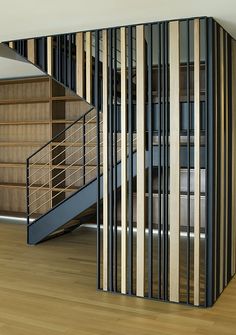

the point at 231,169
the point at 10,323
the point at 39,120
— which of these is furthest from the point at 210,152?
the point at 39,120

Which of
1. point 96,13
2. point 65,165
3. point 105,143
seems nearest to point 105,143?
point 105,143

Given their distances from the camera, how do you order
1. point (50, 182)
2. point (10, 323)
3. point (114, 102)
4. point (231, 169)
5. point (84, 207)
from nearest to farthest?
point (10, 323)
point (114, 102)
point (231, 169)
point (84, 207)
point (50, 182)

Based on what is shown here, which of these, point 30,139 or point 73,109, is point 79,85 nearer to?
point 73,109

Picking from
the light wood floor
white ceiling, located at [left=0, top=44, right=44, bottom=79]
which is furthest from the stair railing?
the light wood floor

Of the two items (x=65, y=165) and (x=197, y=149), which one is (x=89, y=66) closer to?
(x=197, y=149)

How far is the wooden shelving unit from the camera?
305 inches

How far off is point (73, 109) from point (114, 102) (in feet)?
11.9

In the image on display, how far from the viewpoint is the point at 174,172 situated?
4.01 metres

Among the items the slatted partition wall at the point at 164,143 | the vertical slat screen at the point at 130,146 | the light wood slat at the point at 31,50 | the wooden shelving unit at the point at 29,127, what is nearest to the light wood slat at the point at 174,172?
the slatted partition wall at the point at 164,143

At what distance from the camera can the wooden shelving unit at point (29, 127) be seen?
305 inches

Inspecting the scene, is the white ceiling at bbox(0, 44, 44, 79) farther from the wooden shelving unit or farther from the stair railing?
the stair railing

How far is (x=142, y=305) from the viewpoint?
3938mm

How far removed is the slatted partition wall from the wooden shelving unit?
123 inches

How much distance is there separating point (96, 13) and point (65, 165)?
4.20 metres
